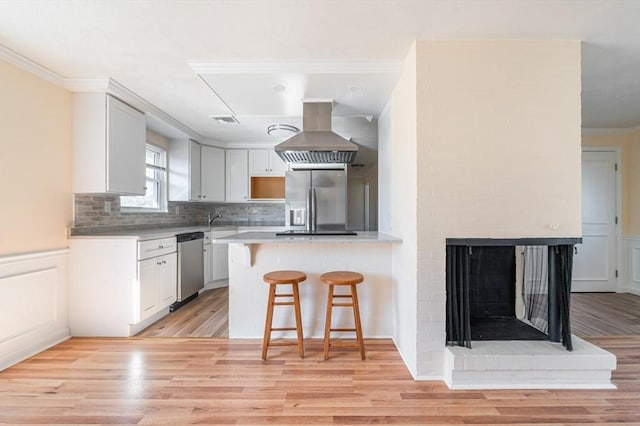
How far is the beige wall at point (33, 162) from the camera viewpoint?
231 centimetres

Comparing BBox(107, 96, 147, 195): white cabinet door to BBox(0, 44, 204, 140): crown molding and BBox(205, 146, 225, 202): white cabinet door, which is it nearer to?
BBox(0, 44, 204, 140): crown molding

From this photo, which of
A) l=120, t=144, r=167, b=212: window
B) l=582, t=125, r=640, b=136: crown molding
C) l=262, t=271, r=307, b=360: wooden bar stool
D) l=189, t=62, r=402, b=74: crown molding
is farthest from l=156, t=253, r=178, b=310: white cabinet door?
l=582, t=125, r=640, b=136: crown molding

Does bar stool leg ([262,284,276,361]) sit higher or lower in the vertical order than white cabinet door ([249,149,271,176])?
lower

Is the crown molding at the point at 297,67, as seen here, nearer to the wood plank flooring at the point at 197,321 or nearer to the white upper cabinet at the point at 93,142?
the white upper cabinet at the point at 93,142

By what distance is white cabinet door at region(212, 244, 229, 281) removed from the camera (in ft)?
15.3

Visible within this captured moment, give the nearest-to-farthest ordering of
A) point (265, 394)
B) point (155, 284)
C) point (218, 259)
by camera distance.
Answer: point (265, 394)
point (155, 284)
point (218, 259)

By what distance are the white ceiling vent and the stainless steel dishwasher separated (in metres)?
1.53

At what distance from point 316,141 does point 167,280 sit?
231 cm

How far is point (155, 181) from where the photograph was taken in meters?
4.40

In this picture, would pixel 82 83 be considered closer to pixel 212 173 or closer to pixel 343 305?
pixel 212 173

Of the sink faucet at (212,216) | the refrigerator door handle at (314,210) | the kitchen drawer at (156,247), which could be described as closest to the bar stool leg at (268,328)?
the kitchen drawer at (156,247)

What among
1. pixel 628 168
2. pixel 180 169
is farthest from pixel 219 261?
pixel 628 168

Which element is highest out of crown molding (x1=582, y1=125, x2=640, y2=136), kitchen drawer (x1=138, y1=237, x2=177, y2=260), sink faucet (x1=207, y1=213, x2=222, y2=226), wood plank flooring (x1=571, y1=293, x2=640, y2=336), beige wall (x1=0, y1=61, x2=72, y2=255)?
crown molding (x1=582, y1=125, x2=640, y2=136)

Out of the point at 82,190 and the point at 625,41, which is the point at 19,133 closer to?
the point at 82,190
